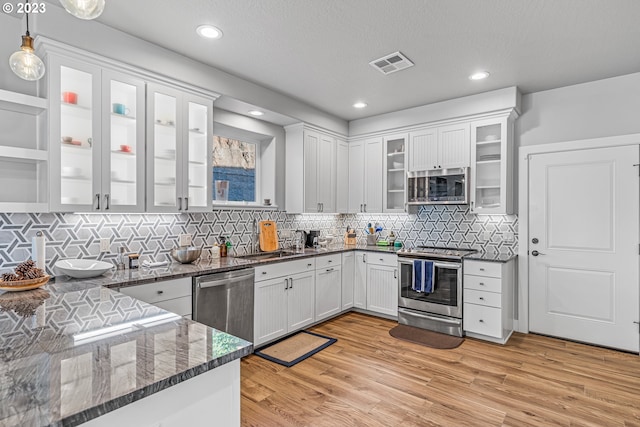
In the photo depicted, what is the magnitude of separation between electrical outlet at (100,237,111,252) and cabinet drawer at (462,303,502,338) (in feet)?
12.1

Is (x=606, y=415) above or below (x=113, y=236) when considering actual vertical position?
below

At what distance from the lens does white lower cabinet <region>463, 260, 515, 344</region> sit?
11.9 ft

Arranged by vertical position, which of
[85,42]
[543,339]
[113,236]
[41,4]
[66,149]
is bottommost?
[543,339]

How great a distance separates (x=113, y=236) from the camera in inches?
114

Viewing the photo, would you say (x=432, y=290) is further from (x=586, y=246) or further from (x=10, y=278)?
(x=10, y=278)

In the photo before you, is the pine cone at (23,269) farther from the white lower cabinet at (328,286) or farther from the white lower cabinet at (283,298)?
the white lower cabinet at (328,286)

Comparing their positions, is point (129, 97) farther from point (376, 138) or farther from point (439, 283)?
point (439, 283)

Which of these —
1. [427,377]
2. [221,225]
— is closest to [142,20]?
[221,225]

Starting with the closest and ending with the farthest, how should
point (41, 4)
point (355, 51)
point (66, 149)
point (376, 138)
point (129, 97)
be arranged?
point (41, 4) → point (66, 149) → point (129, 97) → point (355, 51) → point (376, 138)

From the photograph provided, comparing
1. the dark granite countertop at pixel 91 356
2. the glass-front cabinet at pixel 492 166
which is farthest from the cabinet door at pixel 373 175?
the dark granite countertop at pixel 91 356

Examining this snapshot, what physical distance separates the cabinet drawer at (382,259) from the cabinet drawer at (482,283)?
0.88 m

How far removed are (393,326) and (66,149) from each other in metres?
3.79

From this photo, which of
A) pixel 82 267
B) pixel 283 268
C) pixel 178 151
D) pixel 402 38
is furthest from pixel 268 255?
pixel 402 38

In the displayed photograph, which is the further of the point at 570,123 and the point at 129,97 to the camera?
the point at 570,123
